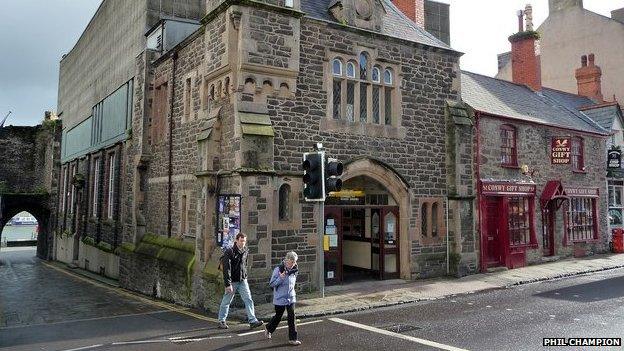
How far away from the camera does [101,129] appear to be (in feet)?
79.4

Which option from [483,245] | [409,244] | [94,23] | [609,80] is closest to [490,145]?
[483,245]

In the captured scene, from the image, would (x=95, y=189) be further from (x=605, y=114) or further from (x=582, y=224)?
(x=605, y=114)

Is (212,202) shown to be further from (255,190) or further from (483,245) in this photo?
(483,245)

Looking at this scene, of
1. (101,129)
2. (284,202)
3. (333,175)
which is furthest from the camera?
(101,129)

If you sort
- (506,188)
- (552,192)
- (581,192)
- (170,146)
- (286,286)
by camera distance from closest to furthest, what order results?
(286,286) < (170,146) < (506,188) < (552,192) < (581,192)

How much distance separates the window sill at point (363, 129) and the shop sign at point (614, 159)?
13571 millimetres

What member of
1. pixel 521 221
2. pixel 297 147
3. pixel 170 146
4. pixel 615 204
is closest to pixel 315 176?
pixel 297 147

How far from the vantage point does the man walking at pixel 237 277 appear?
8820 millimetres

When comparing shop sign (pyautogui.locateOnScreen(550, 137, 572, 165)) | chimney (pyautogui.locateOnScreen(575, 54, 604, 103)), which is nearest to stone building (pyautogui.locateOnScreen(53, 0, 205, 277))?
shop sign (pyautogui.locateOnScreen(550, 137, 572, 165))

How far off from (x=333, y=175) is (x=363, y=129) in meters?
3.67

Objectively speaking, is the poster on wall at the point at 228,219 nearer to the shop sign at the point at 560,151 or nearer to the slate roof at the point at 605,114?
the shop sign at the point at 560,151

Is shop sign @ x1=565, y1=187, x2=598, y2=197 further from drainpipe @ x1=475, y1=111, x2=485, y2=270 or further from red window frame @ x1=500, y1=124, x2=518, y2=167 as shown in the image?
drainpipe @ x1=475, y1=111, x2=485, y2=270

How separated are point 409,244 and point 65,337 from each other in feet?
30.5

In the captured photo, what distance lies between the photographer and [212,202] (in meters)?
11.6
